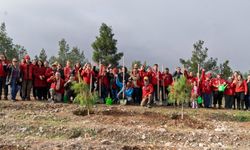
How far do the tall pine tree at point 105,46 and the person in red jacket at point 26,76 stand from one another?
31925 mm

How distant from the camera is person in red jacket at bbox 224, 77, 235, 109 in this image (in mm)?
25250

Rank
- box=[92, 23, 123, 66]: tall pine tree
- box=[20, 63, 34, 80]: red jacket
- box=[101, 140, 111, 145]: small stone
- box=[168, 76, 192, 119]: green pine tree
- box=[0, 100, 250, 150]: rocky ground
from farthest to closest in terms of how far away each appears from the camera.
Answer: box=[92, 23, 123, 66]: tall pine tree < box=[20, 63, 34, 80]: red jacket < box=[168, 76, 192, 119]: green pine tree < box=[0, 100, 250, 150]: rocky ground < box=[101, 140, 111, 145]: small stone

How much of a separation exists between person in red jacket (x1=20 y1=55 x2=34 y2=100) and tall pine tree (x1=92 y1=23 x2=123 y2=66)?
3192 centimetres

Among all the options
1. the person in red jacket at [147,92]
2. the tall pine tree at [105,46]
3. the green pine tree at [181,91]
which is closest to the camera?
the green pine tree at [181,91]

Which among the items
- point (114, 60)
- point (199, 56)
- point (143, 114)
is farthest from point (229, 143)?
point (199, 56)

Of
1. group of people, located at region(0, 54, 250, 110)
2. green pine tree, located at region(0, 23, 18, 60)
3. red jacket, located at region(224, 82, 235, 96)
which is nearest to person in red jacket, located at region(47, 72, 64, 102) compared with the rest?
group of people, located at region(0, 54, 250, 110)

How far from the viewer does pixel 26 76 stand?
72.4ft

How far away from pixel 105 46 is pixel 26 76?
33.1 m

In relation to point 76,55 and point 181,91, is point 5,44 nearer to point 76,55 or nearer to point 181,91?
point 76,55

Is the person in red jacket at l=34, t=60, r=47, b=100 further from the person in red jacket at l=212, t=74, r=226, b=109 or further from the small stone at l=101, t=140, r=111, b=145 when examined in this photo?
the person in red jacket at l=212, t=74, r=226, b=109

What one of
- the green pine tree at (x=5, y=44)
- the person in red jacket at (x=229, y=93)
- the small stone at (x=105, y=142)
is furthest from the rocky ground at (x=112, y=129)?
the green pine tree at (x=5, y=44)

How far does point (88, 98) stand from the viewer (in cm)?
1947

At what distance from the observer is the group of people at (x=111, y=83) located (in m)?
22.1

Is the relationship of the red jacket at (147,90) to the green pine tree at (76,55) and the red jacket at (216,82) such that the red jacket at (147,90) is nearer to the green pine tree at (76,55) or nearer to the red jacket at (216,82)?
the red jacket at (216,82)
